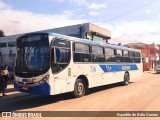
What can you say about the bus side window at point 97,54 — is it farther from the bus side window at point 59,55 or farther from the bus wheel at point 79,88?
the bus side window at point 59,55

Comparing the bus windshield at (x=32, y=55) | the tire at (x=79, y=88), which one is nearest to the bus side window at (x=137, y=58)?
the tire at (x=79, y=88)

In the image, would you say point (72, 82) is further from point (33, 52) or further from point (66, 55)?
point (33, 52)

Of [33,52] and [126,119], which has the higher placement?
[33,52]

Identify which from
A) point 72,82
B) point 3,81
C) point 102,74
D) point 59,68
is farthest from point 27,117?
point 102,74

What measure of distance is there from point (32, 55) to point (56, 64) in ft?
3.93

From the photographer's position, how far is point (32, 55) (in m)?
10.3

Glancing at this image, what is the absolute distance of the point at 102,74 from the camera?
14.2m

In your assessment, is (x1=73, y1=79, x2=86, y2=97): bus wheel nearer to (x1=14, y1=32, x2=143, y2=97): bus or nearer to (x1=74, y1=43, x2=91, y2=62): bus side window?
(x1=14, y1=32, x2=143, y2=97): bus

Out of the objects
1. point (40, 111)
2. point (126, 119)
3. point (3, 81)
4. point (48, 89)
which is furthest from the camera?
point (3, 81)

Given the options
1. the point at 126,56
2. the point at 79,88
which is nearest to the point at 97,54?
the point at 79,88

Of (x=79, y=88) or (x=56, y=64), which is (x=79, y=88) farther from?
(x=56, y=64)

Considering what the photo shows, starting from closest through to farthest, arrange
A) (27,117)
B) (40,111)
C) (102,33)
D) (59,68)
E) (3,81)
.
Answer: (27,117) < (40,111) < (59,68) < (3,81) < (102,33)

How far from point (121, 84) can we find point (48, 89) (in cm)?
1017

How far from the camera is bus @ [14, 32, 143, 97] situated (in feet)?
32.3
